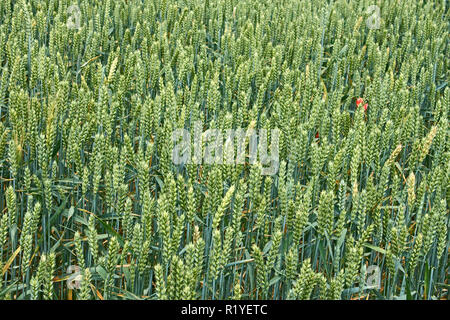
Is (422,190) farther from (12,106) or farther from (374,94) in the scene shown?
(12,106)

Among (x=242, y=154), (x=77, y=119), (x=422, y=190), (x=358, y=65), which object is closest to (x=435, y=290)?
(x=422, y=190)

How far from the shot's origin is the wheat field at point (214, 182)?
1.24 meters

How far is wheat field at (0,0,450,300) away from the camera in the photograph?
48.6 inches

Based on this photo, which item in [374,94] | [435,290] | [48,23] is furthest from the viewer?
[48,23]

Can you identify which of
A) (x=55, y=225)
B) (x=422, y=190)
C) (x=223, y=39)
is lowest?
(x=55, y=225)

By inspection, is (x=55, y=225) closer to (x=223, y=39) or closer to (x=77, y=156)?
(x=77, y=156)

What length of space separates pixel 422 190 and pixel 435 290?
296 mm

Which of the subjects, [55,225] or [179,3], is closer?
[55,225]

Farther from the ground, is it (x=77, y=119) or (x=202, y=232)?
(x=77, y=119)

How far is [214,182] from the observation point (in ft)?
4.17

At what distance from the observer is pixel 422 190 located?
141 centimetres
